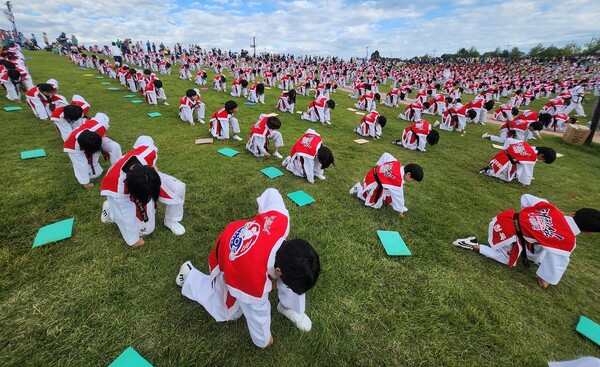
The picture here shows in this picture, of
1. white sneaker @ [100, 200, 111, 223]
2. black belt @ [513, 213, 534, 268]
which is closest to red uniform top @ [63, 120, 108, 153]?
white sneaker @ [100, 200, 111, 223]

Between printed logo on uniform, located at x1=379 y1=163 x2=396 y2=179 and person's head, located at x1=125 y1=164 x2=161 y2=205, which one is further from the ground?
person's head, located at x1=125 y1=164 x2=161 y2=205

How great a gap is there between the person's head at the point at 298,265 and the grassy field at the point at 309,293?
1.09 meters

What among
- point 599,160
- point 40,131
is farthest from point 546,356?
point 40,131

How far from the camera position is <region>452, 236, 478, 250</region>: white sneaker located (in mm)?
3845

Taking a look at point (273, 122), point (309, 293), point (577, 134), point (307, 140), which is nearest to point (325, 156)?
point (307, 140)

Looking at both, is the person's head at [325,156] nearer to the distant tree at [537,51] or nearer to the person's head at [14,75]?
the person's head at [14,75]

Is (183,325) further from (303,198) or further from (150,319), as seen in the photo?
(303,198)

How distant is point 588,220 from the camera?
9.72 feet

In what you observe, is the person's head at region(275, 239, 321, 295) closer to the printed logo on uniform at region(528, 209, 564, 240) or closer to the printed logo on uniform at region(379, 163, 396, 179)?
the printed logo on uniform at region(379, 163, 396, 179)

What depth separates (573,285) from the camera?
3.40 m

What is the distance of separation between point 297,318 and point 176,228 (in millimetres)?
2289

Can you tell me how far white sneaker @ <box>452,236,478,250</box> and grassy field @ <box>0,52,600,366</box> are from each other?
10 cm

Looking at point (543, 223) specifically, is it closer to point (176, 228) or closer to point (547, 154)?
point (547, 154)

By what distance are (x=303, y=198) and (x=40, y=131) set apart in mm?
8206
